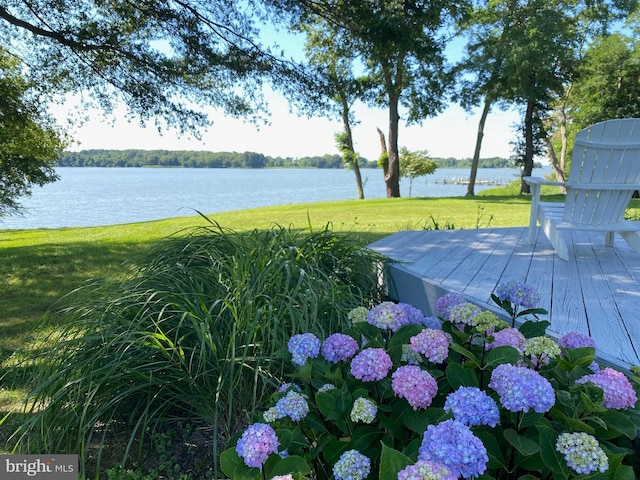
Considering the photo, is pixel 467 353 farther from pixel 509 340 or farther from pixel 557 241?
pixel 557 241

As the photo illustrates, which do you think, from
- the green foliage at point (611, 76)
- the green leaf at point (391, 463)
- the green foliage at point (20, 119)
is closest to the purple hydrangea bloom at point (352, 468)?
the green leaf at point (391, 463)

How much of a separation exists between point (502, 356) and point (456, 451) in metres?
0.46

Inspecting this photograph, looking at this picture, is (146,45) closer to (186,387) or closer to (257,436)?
(186,387)

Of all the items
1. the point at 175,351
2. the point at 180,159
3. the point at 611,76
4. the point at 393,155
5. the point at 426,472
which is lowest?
the point at 180,159

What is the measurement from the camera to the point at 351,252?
9.74 feet

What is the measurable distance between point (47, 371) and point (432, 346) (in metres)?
1.62

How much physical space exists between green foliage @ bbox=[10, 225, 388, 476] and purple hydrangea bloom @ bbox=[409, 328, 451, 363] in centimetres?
54

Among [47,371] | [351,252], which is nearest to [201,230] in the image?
[351,252]

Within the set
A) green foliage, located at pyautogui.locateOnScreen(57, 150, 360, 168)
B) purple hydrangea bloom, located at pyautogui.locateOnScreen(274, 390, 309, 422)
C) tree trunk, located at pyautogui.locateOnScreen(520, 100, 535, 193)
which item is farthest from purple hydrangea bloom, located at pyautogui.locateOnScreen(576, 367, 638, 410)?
green foliage, located at pyautogui.locateOnScreen(57, 150, 360, 168)

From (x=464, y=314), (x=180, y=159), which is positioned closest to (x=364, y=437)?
(x=464, y=314)

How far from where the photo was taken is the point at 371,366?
1.12m

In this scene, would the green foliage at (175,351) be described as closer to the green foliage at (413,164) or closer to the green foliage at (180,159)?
the green foliage at (180,159)

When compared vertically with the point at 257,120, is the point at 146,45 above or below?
above

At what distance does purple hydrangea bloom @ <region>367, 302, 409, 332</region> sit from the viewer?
1321 mm
